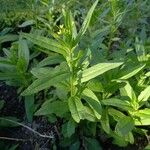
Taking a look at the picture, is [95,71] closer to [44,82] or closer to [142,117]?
[44,82]

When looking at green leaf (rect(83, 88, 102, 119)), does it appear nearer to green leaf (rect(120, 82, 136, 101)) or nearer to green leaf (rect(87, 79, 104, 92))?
green leaf (rect(87, 79, 104, 92))

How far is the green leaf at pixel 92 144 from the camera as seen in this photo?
234 cm

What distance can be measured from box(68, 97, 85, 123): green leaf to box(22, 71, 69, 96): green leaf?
0.52ft

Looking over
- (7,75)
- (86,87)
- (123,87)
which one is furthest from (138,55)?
(7,75)

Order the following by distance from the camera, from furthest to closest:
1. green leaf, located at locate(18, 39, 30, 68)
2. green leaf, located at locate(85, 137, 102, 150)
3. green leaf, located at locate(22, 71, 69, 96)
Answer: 1. green leaf, located at locate(18, 39, 30, 68)
2. green leaf, located at locate(85, 137, 102, 150)
3. green leaf, located at locate(22, 71, 69, 96)

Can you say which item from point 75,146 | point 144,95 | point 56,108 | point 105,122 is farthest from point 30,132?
point 144,95

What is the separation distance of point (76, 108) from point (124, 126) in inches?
10.5

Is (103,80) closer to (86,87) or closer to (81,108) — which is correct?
(86,87)

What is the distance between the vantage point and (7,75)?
234 cm

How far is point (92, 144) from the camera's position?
2.34 metres

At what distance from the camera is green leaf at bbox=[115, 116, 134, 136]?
2051 mm

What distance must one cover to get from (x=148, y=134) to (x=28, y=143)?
70 centimetres

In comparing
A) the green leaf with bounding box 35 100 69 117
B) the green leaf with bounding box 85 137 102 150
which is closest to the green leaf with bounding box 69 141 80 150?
the green leaf with bounding box 85 137 102 150

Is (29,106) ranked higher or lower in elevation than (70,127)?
lower
